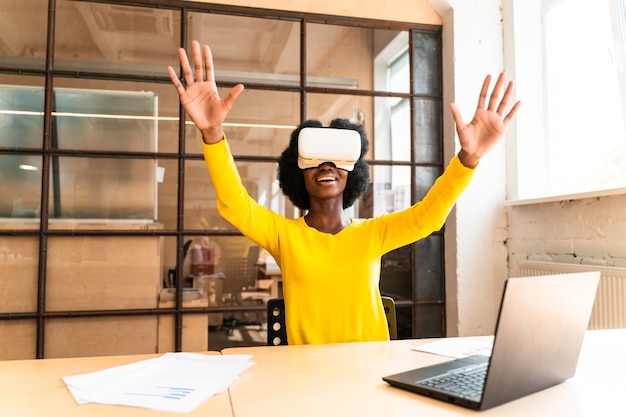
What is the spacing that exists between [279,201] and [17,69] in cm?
153

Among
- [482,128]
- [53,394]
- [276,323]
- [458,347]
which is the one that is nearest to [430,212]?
[482,128]

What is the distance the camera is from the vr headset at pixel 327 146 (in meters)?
1.71

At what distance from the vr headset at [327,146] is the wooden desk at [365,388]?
70 centimetres

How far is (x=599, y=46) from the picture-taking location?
2.57 m

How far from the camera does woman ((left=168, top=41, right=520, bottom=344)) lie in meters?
1.53

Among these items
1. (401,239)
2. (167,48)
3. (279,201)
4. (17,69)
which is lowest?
(401,239)

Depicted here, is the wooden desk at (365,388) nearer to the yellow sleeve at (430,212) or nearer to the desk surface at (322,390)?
the desk surface at (322,390)

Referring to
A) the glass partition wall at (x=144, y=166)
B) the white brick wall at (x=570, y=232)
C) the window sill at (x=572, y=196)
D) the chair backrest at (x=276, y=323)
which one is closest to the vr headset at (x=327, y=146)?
the chair backrest at (x=276, y=323)

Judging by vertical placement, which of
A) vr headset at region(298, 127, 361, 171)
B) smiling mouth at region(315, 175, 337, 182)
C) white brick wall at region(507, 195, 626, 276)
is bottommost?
white brick wall at region(507, 195, 626, 276)

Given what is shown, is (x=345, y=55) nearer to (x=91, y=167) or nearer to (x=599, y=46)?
(x=599, y=46)

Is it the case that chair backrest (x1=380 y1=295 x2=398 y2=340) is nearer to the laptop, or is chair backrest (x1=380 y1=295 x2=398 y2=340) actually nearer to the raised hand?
the raised hand

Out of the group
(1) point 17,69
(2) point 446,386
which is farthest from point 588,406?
(1) point 17,69

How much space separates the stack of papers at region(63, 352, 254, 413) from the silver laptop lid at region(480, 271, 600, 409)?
0.49m

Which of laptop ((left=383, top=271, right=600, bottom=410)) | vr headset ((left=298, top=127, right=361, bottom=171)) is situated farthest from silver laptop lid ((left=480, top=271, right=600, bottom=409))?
vr headset ((left=298, top=127, right=361, bottom=171))
